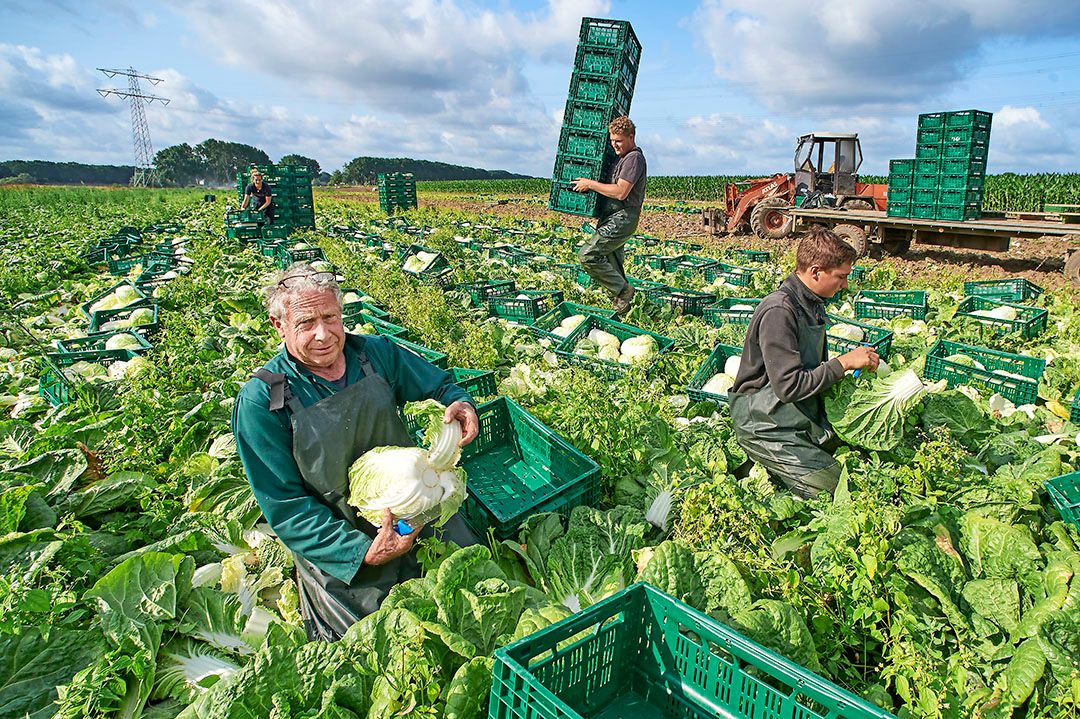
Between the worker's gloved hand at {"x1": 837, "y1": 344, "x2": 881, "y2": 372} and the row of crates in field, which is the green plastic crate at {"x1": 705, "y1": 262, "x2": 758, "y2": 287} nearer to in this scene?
the row of crates in field

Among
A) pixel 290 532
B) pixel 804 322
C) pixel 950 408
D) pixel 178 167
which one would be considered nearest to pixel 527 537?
Result: pixel 290 532

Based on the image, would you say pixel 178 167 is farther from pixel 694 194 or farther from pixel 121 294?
pixel 121 294

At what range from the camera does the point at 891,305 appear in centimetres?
791

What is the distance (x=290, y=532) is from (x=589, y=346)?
3.88 m

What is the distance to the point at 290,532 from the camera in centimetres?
259

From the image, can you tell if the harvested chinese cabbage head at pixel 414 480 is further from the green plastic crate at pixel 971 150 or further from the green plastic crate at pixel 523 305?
the green plastic crate at pixel 971 150

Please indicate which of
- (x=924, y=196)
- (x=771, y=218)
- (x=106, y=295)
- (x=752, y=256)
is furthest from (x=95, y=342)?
(x=771, y=218)

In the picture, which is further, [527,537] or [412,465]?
[527,537]

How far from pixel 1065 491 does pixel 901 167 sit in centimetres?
1160

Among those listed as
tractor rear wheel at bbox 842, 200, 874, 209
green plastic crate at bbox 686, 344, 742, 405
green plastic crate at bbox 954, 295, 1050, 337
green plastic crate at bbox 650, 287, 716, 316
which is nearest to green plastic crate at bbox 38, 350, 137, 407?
green plastic crate at bbox 686, 344, 742, 405

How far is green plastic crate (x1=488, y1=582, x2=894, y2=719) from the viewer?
179 cm

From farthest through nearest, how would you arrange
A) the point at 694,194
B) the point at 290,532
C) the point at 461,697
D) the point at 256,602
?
1. the point at 694,194
2. the point at 256,602
3. the point at 290,532
4. the point at 461,697

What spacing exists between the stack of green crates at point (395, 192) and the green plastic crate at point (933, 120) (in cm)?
1877

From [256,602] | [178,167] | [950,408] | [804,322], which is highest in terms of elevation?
[178,167]
